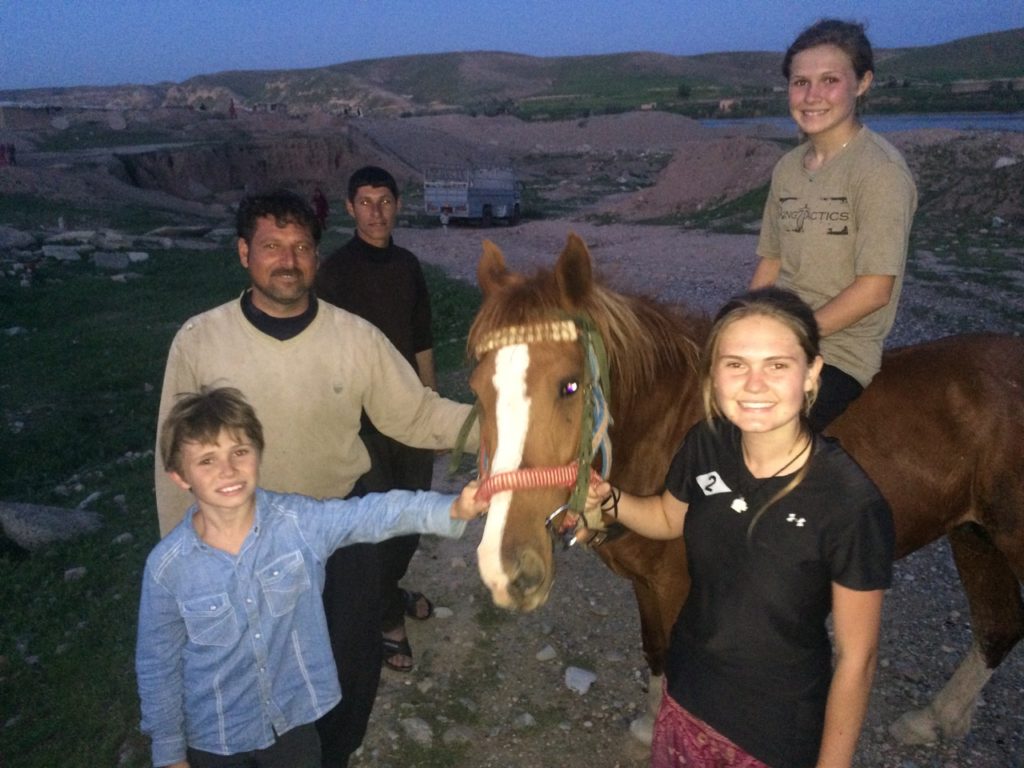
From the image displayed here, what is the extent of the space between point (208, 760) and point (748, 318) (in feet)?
7.45

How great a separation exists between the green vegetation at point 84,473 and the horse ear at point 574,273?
2.50 m

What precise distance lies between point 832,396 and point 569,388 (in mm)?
1400

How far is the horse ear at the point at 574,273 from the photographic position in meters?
2.41

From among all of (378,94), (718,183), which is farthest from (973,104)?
(378,94)

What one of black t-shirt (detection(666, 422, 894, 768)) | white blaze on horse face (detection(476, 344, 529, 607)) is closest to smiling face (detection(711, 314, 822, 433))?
black t-shirt (detection(666, 422, 894, 768))

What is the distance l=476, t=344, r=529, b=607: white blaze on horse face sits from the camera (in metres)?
2.10

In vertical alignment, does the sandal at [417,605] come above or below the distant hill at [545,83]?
below

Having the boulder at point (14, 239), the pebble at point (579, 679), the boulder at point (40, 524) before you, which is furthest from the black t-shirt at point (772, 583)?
the boulder at point (14, 239)

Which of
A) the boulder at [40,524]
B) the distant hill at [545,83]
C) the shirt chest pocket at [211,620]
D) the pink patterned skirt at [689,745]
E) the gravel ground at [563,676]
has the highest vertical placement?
the distant hill at [545,83]

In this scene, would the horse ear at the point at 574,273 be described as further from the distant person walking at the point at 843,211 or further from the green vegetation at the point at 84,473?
the green vegetation at the point at 84,473

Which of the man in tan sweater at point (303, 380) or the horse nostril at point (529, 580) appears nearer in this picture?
the horse nostril at point (529, 580)

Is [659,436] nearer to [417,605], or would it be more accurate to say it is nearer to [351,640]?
[351,640]

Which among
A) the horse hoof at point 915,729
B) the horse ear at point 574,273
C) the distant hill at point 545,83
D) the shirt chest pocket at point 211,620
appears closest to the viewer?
the shirt chest pocket at point 211,620

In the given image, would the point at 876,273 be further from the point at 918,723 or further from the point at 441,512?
the point at 918,723
